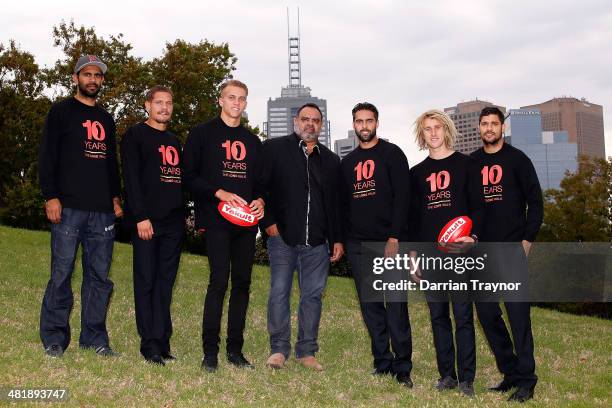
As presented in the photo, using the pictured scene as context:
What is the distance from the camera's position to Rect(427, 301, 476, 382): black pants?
8180 mm

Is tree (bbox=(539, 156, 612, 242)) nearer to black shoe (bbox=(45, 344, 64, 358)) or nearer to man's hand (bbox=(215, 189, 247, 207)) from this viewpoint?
man's hand (bbox=(215, 189, 247, 207))

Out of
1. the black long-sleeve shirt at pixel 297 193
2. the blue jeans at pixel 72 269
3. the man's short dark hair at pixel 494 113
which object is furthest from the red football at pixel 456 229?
the blue jeans at pixel 72 269

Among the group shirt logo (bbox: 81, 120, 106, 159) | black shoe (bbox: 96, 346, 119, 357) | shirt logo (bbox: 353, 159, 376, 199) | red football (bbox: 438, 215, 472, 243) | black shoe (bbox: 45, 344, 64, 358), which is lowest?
black shoe (bbox: 96, 346, 119, 357)

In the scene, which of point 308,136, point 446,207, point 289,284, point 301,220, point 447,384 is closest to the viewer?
point 446,207

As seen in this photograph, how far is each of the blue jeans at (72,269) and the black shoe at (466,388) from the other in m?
4.87

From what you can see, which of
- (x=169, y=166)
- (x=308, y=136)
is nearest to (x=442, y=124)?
(x=308, y=136)

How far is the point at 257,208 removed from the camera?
869 centimetres

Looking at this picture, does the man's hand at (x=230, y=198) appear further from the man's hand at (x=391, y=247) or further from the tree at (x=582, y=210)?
the tree at (x=582, y=210)

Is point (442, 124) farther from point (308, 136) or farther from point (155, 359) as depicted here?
point (155, 359)

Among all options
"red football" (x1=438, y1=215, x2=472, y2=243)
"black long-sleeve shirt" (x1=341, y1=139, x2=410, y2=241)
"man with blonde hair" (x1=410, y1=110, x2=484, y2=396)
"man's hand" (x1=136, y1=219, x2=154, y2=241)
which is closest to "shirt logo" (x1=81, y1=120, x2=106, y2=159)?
"man's hand" (x1=136, y1=219, x2=154, y2=241)

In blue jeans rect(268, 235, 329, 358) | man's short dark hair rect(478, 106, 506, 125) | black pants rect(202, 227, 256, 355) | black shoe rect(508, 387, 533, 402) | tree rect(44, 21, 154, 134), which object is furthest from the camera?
tree rect(44, 21, 154, 134)

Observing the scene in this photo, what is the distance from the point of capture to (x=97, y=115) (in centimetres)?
891

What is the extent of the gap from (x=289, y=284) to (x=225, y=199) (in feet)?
5.93

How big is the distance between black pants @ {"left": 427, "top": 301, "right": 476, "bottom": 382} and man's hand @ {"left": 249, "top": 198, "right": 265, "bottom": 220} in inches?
98.2
